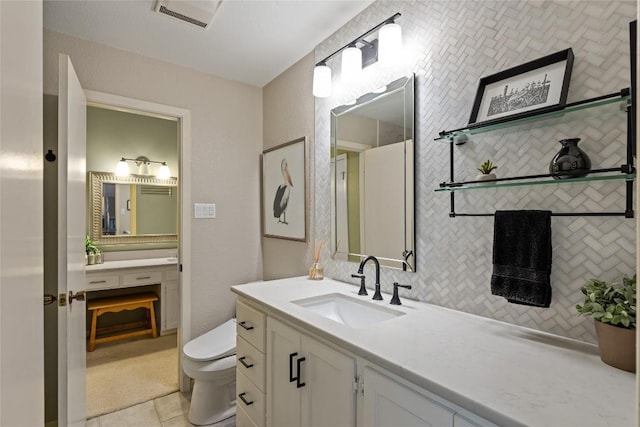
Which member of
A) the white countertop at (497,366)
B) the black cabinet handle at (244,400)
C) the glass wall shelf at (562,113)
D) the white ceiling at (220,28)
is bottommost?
the black cabinet handle at (244,400)

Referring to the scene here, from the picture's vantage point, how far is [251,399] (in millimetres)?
1671

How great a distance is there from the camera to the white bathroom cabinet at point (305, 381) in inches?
43.5

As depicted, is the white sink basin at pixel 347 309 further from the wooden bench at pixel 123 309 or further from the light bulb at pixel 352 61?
the wooden bench at pixel 123 309

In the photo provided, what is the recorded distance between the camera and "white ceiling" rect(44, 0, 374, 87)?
→ 1844 mm

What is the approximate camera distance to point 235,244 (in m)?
2.78

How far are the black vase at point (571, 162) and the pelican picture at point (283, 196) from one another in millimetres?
1747

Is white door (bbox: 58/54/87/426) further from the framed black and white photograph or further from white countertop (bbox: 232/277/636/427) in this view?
the framed black and white photograph

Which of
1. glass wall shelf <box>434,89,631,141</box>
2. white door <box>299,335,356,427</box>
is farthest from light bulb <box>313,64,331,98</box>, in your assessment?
white door <box>299,335,356,427</box>

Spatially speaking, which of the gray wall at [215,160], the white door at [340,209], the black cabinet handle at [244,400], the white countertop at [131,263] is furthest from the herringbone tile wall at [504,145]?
the white countertop at [131,263]

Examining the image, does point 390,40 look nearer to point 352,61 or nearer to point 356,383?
point 352,61

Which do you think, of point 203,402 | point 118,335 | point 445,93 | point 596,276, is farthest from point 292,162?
point 118,335

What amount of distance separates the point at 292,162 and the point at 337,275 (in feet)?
3.06

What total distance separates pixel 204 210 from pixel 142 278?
137cm

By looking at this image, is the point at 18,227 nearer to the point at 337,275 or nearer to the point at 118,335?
the point at 337,275
